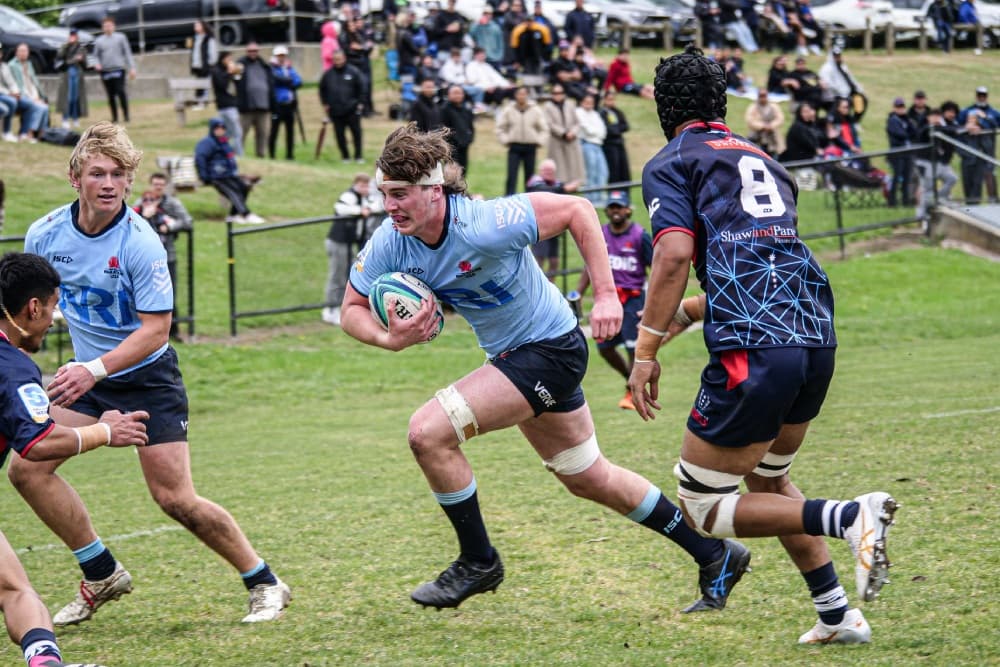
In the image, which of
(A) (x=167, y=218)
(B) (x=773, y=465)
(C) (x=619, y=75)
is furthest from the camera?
(C) (x=619, y=75)

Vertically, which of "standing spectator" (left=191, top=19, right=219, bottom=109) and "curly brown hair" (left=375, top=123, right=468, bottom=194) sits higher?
"curly brown hair" (left=375, top=123, right=468, bottom=194)

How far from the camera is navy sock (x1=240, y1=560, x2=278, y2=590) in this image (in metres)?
6.25

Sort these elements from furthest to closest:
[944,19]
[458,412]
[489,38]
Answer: [944,19] → [489,38] → [458,412]

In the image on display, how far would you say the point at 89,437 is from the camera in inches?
204

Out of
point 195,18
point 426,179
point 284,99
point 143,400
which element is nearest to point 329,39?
point 284,99

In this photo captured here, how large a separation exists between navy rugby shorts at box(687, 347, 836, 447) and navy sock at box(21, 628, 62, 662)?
8.19 ft

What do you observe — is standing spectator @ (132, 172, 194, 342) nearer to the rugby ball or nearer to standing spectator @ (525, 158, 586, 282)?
standing spectator @ (525, 158, 586, 282)

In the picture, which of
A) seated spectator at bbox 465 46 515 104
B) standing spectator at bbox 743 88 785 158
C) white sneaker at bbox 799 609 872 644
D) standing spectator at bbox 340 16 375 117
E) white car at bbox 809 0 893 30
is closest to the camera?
white sneaker at bbox 799 609 872 644

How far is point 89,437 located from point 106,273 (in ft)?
3.63

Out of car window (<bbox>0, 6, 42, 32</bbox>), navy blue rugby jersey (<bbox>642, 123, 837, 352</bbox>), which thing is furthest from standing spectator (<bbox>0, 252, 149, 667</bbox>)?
car window (<bbox>0, 6, 42, 32</bbox>)

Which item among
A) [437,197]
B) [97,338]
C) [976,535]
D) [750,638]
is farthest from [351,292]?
[976,535]

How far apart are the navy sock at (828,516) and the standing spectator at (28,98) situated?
21.9 metres

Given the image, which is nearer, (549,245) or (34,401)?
(34,401)

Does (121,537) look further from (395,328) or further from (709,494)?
(709,494)
